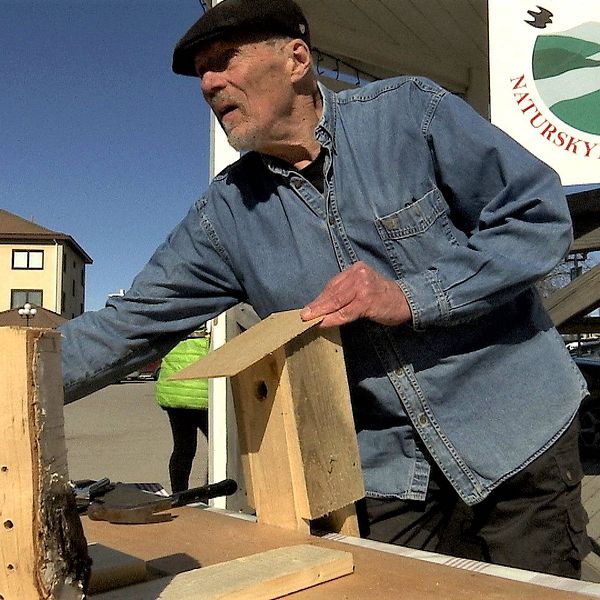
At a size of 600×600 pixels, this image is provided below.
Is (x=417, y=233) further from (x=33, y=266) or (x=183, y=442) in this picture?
(x=33, y=266)

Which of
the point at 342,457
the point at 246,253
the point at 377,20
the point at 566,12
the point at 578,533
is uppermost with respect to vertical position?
the point at 377,20

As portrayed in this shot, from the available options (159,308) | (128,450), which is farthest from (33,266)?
(159,308)

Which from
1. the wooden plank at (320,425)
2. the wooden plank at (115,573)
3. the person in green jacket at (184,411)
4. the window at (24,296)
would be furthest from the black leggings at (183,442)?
the window at (24,296)

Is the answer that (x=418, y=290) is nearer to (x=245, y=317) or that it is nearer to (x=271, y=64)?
(x=271, y=64)

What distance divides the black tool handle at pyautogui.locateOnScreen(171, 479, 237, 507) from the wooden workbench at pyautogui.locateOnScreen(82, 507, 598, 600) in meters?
0.02

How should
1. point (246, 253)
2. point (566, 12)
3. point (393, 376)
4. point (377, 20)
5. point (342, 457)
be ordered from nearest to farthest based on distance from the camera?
point (342, 457) → point (393, 376) → point (246, 253) → point (566, 12) → point (377, 20)

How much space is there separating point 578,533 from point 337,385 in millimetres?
731

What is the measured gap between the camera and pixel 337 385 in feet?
4.66

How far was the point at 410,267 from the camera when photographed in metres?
1.63

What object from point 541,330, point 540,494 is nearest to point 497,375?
point 541,330

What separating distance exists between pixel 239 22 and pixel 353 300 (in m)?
0.70

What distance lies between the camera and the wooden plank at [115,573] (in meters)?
1.07

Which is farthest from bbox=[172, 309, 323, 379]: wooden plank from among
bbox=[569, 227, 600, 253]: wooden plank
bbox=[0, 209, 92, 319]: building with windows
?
bbox=[0, 209, 92, 319]: building with windows

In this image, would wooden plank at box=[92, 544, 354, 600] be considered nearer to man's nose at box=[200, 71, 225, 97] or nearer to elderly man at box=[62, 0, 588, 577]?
elderly man at box=[62, 0, 588, 577]
